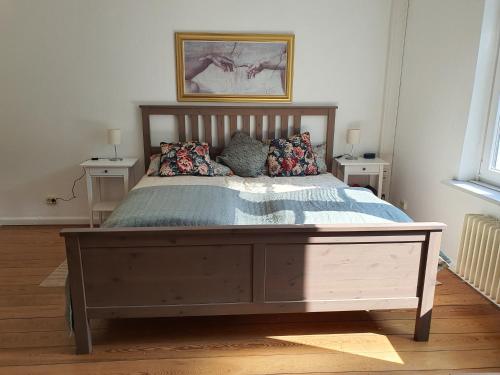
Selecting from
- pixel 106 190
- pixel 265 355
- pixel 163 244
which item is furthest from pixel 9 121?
pixel 265 355

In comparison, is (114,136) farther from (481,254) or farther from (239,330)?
(481,254)

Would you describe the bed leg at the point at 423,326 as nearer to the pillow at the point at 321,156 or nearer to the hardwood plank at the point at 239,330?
the hardwood plank at the point at 239,330

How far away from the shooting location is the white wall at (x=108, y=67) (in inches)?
139

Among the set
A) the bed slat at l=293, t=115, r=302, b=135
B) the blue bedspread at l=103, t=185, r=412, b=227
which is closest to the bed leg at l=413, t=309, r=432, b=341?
the blue bedspread at l=103, t=185, r=412, b=227

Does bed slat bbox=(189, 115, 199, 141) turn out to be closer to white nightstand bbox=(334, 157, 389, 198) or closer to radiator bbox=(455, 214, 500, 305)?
white nightstand bbox=(334, 157, 389, 198)

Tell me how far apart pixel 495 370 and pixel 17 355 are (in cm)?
241

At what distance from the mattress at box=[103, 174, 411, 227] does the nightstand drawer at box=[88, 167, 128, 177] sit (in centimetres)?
80

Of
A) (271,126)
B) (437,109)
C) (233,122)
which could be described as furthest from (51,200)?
(437,109)

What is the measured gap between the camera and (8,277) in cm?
279

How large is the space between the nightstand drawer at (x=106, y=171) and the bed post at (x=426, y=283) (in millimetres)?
2633

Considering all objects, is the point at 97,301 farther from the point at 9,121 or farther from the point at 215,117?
the point at 9,121

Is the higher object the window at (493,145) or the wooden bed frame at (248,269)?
the window at (493,145)

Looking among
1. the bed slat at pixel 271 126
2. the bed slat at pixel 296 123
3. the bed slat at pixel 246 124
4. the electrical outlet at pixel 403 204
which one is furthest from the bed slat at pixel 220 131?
the electrical outlet at pixel 403 204

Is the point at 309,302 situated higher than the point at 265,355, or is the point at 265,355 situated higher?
the point at 309,302
